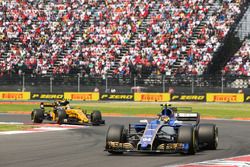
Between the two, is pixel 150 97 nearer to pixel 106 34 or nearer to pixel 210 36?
pixel 210 36

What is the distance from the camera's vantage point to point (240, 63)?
164 ft

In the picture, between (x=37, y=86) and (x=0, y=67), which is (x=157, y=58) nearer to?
(x=37, y=86)

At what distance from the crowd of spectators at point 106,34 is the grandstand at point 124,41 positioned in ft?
0.26

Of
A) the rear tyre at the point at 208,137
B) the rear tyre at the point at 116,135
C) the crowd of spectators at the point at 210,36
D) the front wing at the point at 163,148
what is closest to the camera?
the front wing at the point at 163,148

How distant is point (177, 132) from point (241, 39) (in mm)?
38897

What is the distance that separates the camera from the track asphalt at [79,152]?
12.8 metres

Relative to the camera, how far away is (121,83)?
50.9 meters

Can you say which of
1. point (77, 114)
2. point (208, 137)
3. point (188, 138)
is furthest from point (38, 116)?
point (188, 138)

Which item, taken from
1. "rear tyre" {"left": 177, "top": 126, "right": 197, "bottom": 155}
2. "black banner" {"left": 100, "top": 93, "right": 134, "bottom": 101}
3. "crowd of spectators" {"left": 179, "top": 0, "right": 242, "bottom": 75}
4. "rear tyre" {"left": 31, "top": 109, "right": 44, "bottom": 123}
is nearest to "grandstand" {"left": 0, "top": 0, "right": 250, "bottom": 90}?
"crowd of spectators" {"left": 179, "top": 0, "right": 242, "bottom": 75}

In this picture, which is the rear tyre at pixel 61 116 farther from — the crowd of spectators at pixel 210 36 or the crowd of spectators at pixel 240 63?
the crowd of spectators at pixel 210 36

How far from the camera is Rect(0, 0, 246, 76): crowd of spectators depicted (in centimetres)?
5216

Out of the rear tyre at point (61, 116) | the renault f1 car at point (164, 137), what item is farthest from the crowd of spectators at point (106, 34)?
the renault f1 car at point (164, 137)

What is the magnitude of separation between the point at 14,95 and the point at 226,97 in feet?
58.5

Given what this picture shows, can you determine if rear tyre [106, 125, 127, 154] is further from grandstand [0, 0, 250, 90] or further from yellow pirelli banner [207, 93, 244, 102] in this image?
yellow pirelli banner [207, 93, 244, 102]
